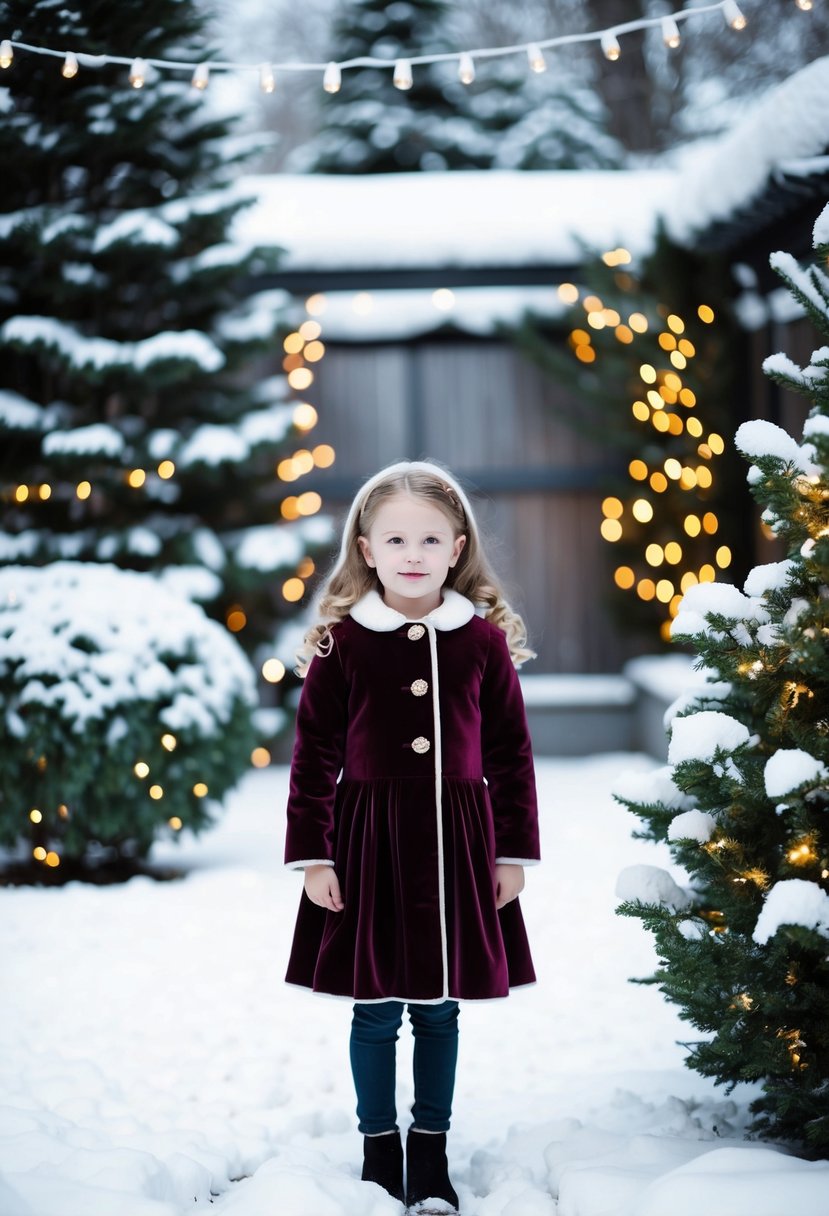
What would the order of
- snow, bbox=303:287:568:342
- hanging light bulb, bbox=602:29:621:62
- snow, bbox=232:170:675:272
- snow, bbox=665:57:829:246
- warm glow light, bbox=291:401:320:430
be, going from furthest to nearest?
snow, bbox=303:287:568:342, snow, bbox=232:170:675:272, warm glow light, bbox=291:401:320:430, snow, bbox=665:57:829:246, hanging light bulb, bbox=602:29:621:62

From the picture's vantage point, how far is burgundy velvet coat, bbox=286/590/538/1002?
2.45 metres

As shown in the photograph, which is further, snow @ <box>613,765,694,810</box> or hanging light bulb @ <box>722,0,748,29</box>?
hanging light bulb @ <box>722,0,748,29</box>

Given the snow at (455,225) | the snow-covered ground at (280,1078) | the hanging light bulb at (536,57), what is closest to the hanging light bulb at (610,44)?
the hanging light bulb at (536,57)

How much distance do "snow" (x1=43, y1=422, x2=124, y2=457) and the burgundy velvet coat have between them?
3454 millimetres

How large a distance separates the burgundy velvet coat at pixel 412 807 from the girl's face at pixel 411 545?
7 centimetres

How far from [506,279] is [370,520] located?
5355mm

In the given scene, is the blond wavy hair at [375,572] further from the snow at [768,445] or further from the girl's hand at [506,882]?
the snow at [768,445]

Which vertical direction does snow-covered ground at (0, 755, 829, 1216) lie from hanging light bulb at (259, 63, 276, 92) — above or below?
below

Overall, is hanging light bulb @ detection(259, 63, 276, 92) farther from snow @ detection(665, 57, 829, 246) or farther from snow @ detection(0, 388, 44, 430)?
snow @ detection(0, 388, 44, 430)

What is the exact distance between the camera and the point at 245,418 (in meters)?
6.54

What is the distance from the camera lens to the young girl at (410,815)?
2455mm

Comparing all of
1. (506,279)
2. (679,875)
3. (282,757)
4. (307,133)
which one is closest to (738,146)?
(506,279)

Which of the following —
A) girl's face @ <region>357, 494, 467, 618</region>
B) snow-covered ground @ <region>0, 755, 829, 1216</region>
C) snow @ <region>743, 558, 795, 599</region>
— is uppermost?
girl's face @ <region>357, 494, 467, 618</region>

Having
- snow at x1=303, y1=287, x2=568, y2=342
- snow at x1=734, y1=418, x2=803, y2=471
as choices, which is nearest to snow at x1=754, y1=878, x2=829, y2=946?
snow at x1=734, y1=418, x2=803, y2=471
